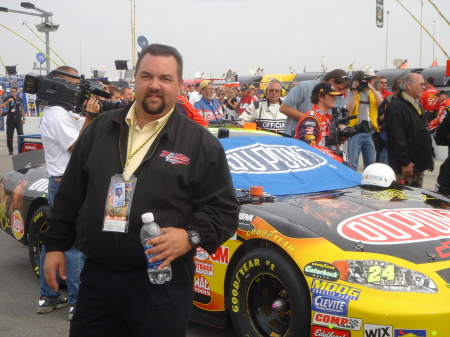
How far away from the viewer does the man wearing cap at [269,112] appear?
26.7ft

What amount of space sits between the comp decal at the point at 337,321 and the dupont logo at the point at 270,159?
1492mm

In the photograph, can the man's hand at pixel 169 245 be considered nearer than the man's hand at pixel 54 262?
Yes

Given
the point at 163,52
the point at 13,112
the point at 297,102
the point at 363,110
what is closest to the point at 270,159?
the point at 163,52

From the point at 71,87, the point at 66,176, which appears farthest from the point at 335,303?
the point at 71,87

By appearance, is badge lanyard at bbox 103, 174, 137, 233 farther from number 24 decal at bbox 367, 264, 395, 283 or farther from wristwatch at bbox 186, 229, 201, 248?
number 24 decal at bbox 367, 264, 395, 283

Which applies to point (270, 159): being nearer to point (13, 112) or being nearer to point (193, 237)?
point (193, 237)

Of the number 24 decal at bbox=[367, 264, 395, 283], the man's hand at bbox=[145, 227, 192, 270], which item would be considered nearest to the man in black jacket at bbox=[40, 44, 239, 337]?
the man's hand at bbox=[145, 227, 192, 270]

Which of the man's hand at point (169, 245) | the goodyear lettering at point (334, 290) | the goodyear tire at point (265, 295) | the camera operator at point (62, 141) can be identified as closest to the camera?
the man's hand at point (169, 245)

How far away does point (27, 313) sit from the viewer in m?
4.62

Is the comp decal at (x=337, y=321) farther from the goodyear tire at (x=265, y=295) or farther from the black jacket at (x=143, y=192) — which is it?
the black jacket at (x=143, y=192)

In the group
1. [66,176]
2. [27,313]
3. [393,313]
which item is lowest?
[27,313]

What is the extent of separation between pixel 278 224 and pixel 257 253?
0.21 m

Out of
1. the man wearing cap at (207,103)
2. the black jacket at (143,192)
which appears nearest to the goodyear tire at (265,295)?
the black jacket at (143,192)

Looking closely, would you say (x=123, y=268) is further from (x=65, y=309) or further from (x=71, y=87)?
(x=65, y=309)
